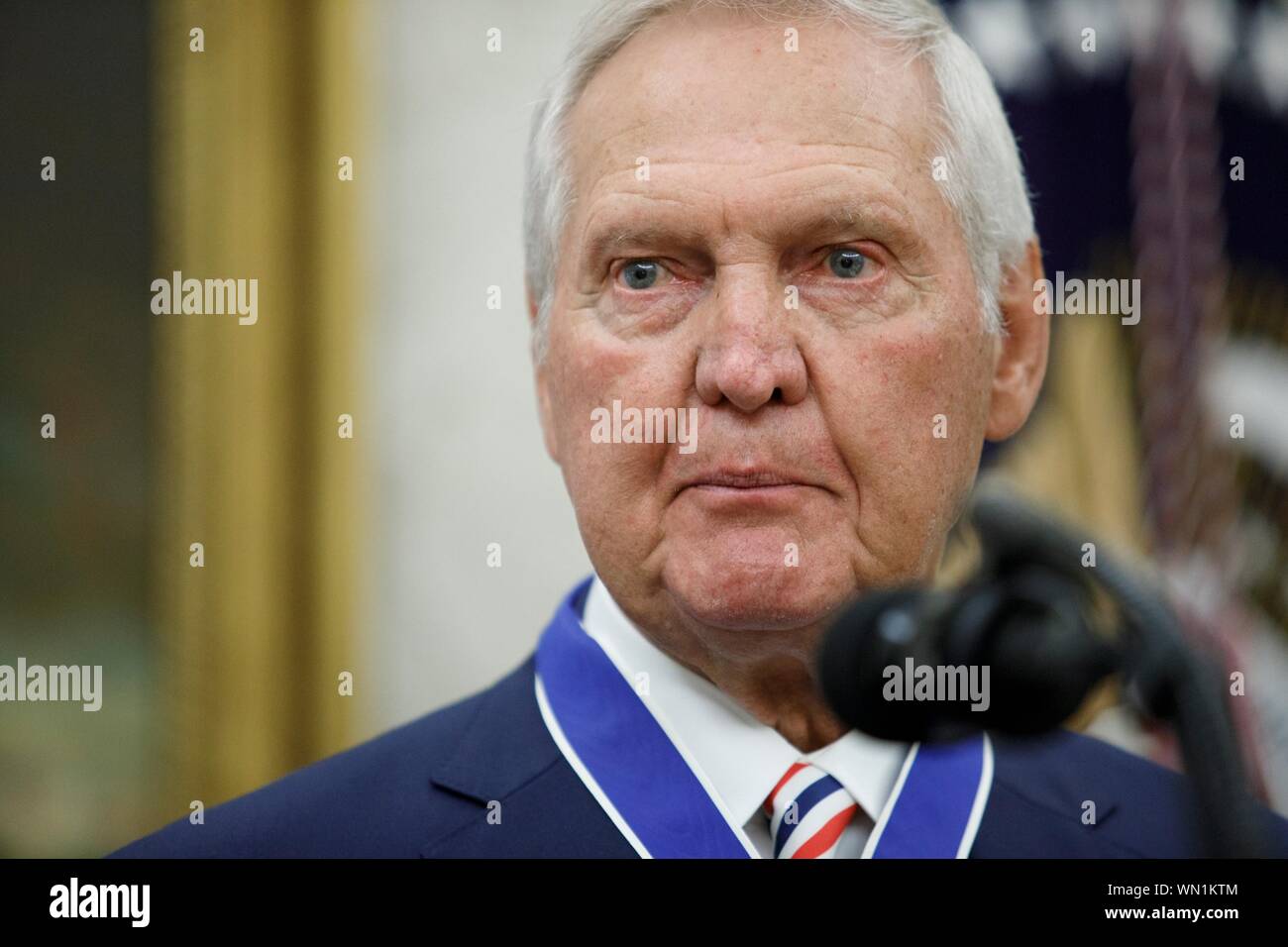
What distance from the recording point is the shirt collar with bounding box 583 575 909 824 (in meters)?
1.63

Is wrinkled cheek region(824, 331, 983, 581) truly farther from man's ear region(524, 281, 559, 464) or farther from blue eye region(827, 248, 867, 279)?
man's ear region(524, 281, 559, 464)

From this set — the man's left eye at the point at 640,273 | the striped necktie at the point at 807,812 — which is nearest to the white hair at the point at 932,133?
the man's left eye at the point at 640,273

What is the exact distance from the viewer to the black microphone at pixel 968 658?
2.68 ft

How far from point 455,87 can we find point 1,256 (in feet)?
2.69

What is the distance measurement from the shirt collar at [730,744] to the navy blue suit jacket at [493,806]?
124 mm

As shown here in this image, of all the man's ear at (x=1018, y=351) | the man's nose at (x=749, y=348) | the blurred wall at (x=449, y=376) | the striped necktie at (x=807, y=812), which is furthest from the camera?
the blurred wall at (x=449, y=376)

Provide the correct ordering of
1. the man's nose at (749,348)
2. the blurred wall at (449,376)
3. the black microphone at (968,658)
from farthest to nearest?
the blurred wall at (449,376) → the man's nose at (749,348) → the black microphone at (968,658)

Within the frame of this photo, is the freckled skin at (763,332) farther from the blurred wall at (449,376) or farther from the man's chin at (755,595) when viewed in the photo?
the blurred wall at (449,376)

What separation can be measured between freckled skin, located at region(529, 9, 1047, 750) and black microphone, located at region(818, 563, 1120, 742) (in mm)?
667

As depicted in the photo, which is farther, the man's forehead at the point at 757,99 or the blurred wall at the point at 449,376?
the blurred wall at the point at 449,376

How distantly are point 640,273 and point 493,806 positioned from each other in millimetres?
617

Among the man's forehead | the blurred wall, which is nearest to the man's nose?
the man's forehead
